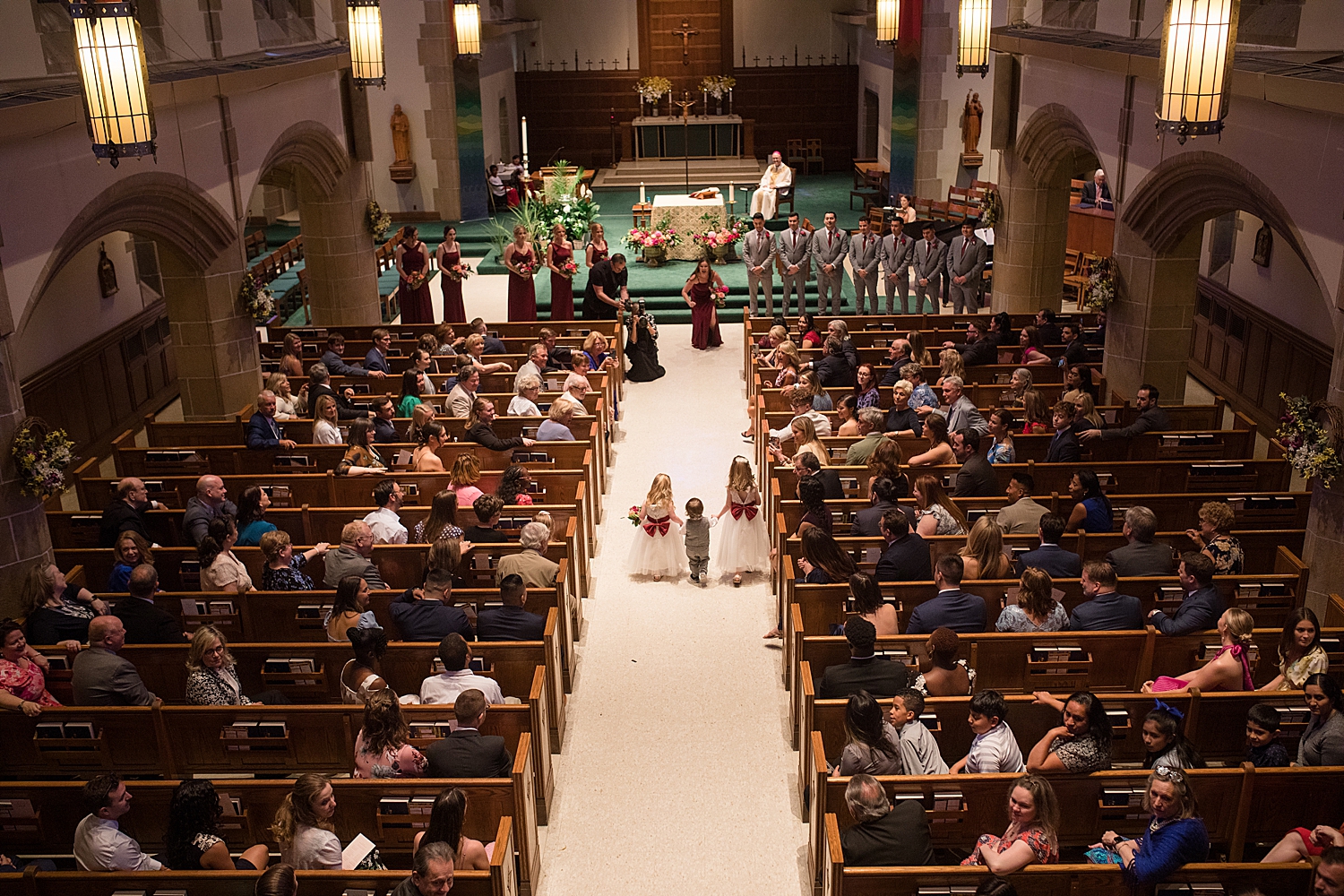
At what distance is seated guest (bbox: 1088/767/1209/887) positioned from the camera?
440 cm

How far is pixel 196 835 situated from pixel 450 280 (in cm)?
989

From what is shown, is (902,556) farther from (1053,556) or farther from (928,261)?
(928,261)

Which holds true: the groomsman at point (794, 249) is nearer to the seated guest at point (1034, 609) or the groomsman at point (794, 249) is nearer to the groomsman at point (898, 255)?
the groomsman at point (898, 255)

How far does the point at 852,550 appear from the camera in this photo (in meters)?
7.27

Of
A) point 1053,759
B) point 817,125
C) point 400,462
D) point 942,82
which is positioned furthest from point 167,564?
point 817,125

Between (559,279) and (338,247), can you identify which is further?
(338,247)

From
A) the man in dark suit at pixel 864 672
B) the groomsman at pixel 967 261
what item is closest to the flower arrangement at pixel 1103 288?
the groomsman at pixel 967 261

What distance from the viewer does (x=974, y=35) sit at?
453 inches

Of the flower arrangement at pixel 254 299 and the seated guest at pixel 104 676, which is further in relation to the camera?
the flower arrangement at pixel 254 299

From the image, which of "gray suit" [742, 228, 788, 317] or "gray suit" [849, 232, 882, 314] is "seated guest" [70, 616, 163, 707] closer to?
"gray suit" [742, 228, 788, 317]

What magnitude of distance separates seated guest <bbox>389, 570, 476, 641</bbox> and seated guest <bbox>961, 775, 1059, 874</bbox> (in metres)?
3.03

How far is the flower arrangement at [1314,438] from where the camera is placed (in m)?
7.23

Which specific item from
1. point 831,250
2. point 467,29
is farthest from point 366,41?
point 831,250

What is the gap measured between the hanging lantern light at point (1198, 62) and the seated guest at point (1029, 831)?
356 cm
